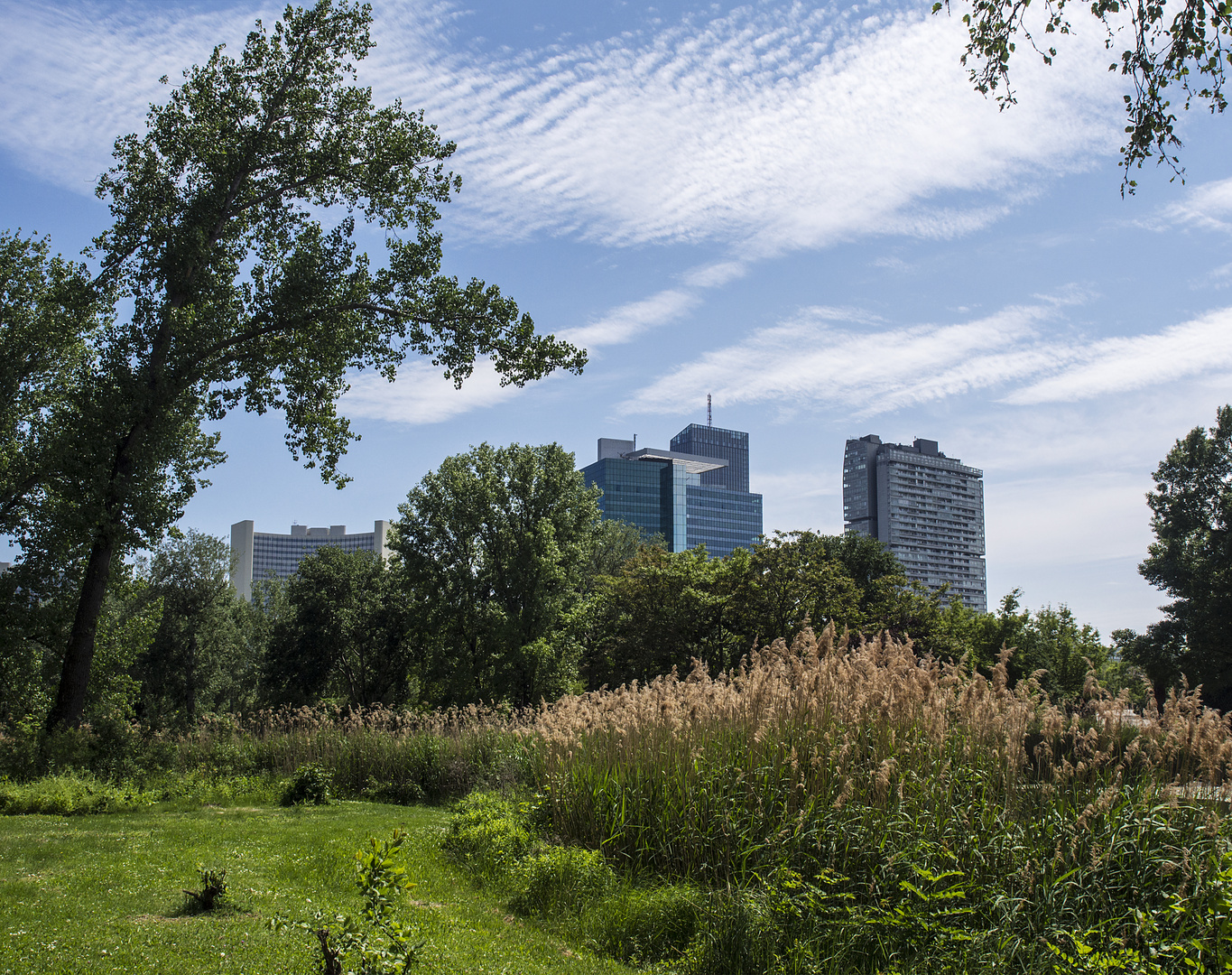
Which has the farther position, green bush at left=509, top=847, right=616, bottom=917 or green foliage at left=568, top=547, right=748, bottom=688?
green foliage at left=568, top=547, right=748, bottom=688

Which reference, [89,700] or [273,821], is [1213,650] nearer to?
[273,821]

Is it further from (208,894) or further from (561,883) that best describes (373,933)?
(561,883)

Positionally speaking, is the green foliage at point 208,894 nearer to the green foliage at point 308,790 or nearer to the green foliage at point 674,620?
the green foliage at point 308,790

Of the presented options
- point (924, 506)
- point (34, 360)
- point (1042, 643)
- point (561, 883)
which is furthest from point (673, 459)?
point (561, 883)

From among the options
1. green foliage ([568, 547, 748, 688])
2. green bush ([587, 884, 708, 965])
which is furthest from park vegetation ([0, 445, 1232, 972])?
green foliage ([568, 547, 748, 688])

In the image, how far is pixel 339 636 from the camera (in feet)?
119

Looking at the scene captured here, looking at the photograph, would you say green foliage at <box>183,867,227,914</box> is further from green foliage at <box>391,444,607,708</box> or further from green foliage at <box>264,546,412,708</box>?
green foliage at <box>264,546,412,708</box>

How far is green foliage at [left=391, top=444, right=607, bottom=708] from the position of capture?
3008 centimetres

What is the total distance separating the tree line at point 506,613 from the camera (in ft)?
84.1

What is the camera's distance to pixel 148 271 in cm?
1593

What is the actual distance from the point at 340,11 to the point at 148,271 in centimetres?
660

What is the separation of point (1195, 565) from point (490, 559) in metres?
27.6

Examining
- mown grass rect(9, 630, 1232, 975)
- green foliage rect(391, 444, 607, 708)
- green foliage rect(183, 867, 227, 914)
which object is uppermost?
green foliage rect(391, 444, 607, 708)

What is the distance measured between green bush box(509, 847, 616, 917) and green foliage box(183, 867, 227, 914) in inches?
85.5
